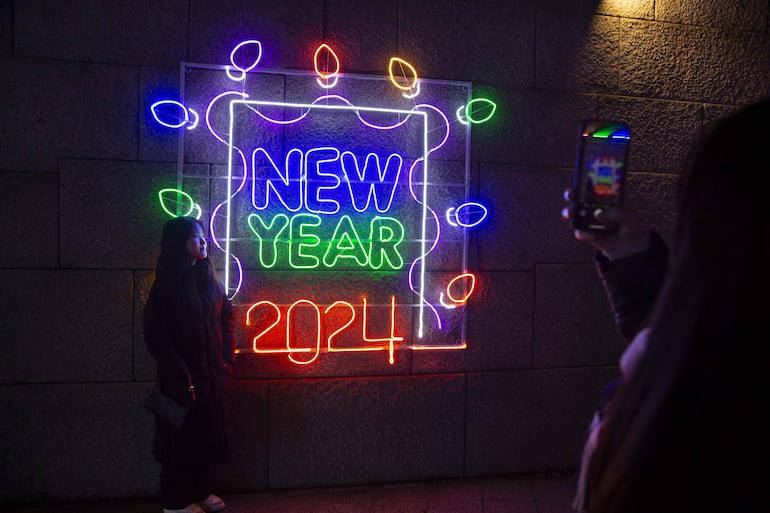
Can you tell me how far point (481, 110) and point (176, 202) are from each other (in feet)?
7.81

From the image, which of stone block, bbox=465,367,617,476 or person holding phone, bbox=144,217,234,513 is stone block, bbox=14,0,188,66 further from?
stone block, bbox=465,367,617,476

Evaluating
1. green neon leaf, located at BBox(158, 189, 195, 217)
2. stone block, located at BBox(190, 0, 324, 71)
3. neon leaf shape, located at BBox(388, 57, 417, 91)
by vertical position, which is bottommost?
green neon leaf, located at BBox(158, 189, 195, 217)

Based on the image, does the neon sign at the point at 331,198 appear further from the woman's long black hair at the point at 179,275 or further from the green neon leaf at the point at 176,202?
the woman's long black hair at the point at 179,275

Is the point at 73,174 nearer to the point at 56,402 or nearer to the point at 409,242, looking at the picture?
the point at 56,402

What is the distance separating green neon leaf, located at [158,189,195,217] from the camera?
364cm

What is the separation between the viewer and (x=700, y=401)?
92 centimetres

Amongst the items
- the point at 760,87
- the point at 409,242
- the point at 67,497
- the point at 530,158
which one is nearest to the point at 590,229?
the point at 409,242

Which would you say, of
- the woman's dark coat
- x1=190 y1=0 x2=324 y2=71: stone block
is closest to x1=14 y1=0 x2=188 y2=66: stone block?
x1=190 y1=0 x2=324 y2=71: stone block

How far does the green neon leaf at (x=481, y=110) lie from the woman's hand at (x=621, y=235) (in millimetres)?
2642

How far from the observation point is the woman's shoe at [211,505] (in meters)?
3.48

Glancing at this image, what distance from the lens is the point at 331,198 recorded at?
150 inches

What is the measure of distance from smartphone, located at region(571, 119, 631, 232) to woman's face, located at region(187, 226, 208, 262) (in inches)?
93.5

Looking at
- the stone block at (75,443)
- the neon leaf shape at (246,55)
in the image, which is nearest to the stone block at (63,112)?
the neon leaf shape at (246,55)

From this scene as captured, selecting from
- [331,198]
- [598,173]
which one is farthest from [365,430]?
[598,173]
